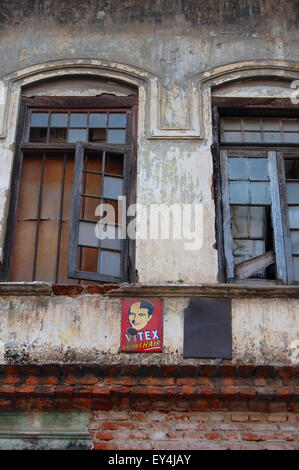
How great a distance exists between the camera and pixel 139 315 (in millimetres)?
6473

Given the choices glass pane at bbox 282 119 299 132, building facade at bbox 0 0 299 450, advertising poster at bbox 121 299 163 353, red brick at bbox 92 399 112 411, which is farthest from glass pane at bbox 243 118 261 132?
red brick at bbox 92 399 112 411

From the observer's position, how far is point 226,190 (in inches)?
293

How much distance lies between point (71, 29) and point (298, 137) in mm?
2866

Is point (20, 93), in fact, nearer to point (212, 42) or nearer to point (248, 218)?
point (212, 42)

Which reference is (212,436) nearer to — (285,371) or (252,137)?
(285,371)

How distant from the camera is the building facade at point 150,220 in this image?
604 centimetres

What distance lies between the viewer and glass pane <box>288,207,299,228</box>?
726 centimetres

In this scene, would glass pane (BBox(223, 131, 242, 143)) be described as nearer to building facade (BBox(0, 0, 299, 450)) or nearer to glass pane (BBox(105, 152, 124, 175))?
building facade (BBox(0, 0, 299, 450))

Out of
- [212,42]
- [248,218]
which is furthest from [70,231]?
[212,42]

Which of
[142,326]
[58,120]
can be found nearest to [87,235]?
[142,326]

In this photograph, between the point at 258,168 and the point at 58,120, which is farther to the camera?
the point at 58,120

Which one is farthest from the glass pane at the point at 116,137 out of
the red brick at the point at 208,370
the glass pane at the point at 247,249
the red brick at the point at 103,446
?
the red brick at the point at 103,446

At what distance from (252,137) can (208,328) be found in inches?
96.7
